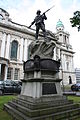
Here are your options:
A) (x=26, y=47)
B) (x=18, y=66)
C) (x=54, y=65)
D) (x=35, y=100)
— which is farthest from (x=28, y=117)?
(x=26, y=47)

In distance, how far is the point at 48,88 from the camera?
604cm

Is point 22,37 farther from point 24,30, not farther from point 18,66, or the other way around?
point 18,66

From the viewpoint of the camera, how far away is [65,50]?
47.3 meters

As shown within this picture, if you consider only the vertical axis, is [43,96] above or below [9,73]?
below

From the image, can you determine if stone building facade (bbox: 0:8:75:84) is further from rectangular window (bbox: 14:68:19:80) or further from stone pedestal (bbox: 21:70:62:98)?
stone pedestal (bbox: 21:70:62:98)

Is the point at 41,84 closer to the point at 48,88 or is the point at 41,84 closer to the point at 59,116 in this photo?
the point at 48,88


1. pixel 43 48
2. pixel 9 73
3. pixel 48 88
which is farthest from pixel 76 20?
pixel 9 73

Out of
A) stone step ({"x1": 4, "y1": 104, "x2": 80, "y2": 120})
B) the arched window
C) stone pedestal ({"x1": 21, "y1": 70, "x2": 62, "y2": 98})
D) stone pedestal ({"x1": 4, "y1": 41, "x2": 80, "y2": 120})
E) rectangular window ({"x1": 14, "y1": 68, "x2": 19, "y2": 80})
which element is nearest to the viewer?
stone step ({"x1": 4, "y1": 104, "x2": 80, "y2": 120})

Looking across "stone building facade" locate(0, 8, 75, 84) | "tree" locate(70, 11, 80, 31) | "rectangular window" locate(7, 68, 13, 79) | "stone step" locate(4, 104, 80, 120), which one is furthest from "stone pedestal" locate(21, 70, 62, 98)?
"rectangular window" locate(7, 68, 13, 79)

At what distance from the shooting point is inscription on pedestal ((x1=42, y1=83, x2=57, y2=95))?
19.4 feet

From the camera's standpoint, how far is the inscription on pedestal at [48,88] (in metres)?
5.92

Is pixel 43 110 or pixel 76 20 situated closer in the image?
pixel 43 110

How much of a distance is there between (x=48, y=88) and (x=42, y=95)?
0.49m

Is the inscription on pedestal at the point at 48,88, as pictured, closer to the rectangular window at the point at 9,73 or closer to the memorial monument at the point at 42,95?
the memorial monument at the point at 42,95
